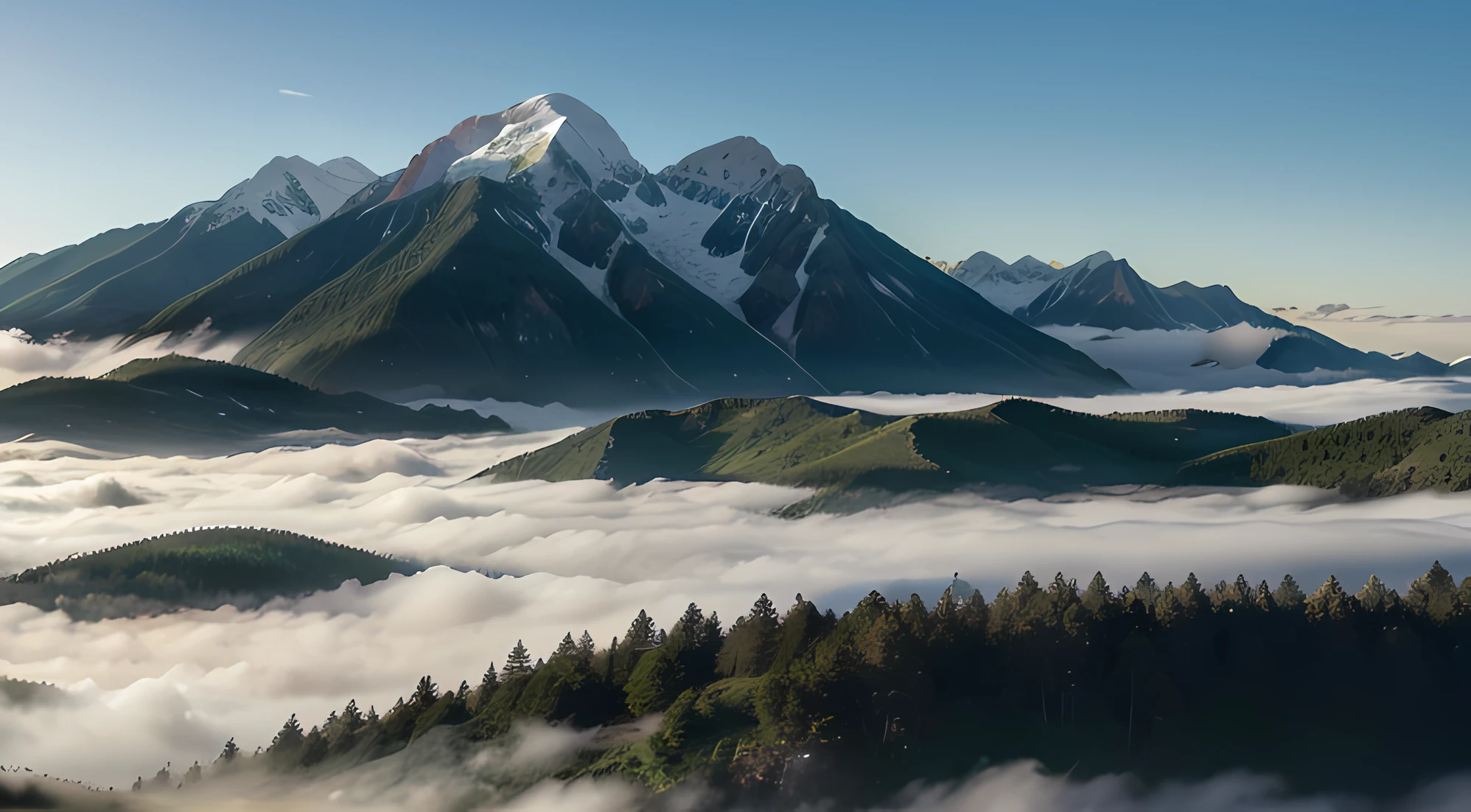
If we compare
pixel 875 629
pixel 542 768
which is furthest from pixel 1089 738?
pixel 542 768

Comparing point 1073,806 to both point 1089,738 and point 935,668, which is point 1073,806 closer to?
point 1089,738

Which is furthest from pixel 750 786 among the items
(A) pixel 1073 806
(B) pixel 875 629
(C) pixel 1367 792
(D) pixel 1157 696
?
(C) pixel 1367 792

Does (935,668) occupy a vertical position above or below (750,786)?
above

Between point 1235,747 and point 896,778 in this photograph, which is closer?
point 896,778

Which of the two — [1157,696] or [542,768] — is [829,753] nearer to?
[542,768]

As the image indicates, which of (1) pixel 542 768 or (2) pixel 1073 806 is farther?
(1) pixel 542 768

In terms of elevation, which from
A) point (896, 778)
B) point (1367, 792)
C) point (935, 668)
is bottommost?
point (1367, 792)

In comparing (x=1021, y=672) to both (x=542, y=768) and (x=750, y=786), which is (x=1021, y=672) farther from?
(x=542, y=768)

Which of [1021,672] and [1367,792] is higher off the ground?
[1021,672]
